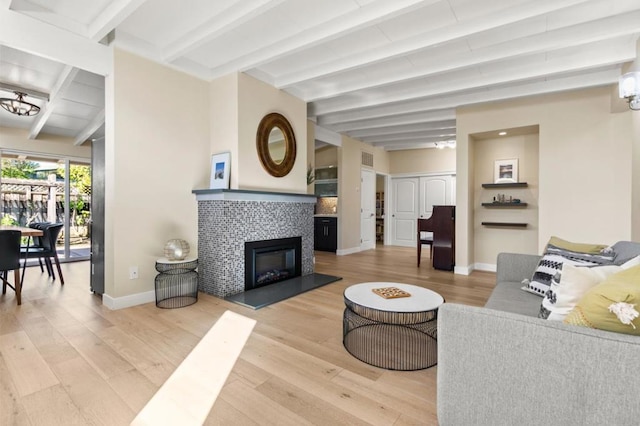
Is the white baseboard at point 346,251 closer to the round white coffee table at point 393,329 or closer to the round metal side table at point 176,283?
the round metal side table at point 176,283

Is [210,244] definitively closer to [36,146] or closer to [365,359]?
[365,359]

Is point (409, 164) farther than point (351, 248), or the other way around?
point (409, 164)

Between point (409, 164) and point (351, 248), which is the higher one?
point (409, 164)

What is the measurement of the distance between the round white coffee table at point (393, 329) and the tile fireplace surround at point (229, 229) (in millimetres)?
1621

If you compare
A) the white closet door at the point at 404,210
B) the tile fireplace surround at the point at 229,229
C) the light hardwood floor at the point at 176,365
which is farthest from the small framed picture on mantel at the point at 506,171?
the tile fireplace surround at the point at 229,229

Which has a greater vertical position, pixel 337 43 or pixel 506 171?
pixel 337 43

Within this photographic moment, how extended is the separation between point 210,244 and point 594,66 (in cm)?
476

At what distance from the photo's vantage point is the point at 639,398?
3.05ft

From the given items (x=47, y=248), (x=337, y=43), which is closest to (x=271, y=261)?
(x=337, y=43)

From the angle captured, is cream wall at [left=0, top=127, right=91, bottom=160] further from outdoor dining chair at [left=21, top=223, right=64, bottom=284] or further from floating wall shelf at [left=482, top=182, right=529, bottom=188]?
floating wall shelf at [left=482, top=182, right=529, bottom=188]

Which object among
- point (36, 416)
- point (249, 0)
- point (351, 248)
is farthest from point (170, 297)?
point (351, 248)

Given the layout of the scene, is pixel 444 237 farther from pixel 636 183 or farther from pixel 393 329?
pixel 393 329

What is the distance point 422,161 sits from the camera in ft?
26.6

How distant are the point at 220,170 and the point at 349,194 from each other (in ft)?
12.1
